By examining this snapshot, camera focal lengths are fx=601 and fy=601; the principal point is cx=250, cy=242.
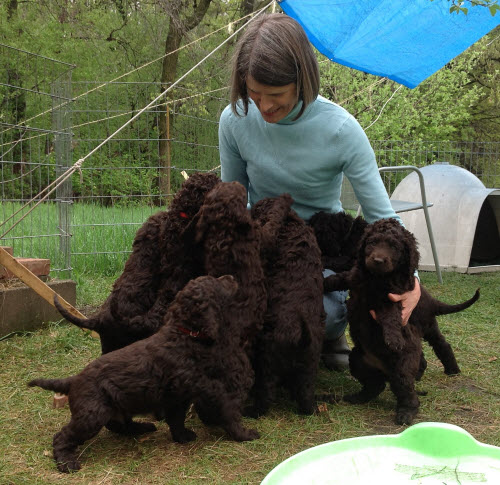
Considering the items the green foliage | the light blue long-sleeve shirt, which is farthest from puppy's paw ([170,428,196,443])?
the green foliage

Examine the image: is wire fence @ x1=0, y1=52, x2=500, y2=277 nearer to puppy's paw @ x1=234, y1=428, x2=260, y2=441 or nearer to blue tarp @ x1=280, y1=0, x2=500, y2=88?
blue tarp @ x1=280, y1=0, x2=500, y2=88

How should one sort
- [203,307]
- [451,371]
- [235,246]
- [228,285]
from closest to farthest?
[203,307] → [228,285] → [235,246] → [451,371]

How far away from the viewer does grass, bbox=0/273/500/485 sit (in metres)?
2.47

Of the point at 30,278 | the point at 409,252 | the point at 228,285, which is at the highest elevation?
the point at 409,252

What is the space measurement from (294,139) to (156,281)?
3.88 ft

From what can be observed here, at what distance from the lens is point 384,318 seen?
3.04m

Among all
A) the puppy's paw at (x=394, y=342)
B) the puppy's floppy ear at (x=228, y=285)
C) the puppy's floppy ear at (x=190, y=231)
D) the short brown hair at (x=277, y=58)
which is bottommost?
the puppy's paw at (x=394, y=342)

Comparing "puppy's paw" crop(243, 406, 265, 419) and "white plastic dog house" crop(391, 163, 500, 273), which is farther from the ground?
"white plastic dog house" crop(391, 163, 500, 273)

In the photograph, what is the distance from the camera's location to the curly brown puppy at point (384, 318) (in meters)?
3.03

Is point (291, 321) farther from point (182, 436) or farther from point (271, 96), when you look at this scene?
point (271, 96)

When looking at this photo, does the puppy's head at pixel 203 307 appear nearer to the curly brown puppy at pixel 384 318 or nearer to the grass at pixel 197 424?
the grass at pixel 197 424

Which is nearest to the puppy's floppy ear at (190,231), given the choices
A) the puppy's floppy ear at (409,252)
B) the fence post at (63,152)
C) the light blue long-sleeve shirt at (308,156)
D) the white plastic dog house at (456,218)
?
the light blue long-sleeve shirt at (308,156)

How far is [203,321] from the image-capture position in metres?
2.55

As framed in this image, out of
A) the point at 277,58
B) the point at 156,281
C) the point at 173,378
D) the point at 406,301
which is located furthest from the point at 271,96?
the point at 173,378
